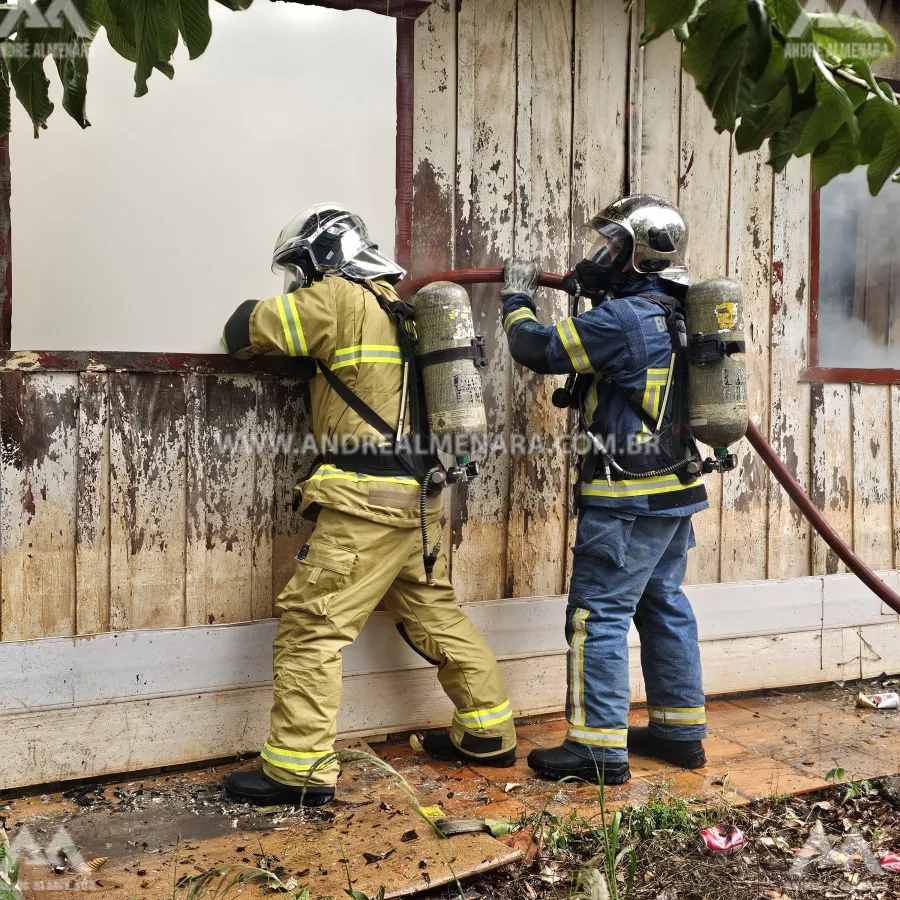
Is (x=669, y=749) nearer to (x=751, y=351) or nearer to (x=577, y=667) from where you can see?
(x=577, y=667)

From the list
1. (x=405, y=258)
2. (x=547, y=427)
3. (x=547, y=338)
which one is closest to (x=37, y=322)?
(x=405, y=258)

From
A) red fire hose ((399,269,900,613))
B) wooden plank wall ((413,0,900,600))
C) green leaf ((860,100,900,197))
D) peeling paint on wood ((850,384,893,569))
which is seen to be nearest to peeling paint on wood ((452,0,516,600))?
wooden plank wall ((413,0,900,600))

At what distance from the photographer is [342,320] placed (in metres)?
3.67

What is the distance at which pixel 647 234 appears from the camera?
3893 mm

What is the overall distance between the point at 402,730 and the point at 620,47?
333cm

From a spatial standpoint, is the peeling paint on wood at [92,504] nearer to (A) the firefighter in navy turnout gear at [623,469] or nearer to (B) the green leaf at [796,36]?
(A) the firefighter in navy turnout gear at [623,469]

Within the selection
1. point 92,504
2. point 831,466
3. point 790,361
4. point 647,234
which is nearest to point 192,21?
point 92,504

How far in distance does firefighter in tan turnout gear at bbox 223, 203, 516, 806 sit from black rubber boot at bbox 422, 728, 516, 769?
1 cm

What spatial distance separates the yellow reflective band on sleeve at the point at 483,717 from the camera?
3934mm

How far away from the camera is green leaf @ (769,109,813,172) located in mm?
1740

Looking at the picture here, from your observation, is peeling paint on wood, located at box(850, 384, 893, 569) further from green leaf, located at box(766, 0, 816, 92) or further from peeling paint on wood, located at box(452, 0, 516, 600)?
green leaf, located at box(766, 0, 816, 92)

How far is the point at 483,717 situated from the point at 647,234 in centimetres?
205

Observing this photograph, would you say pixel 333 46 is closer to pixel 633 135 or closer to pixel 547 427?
pixel 633 135

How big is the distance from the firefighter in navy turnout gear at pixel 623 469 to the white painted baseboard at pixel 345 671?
0.65 m
